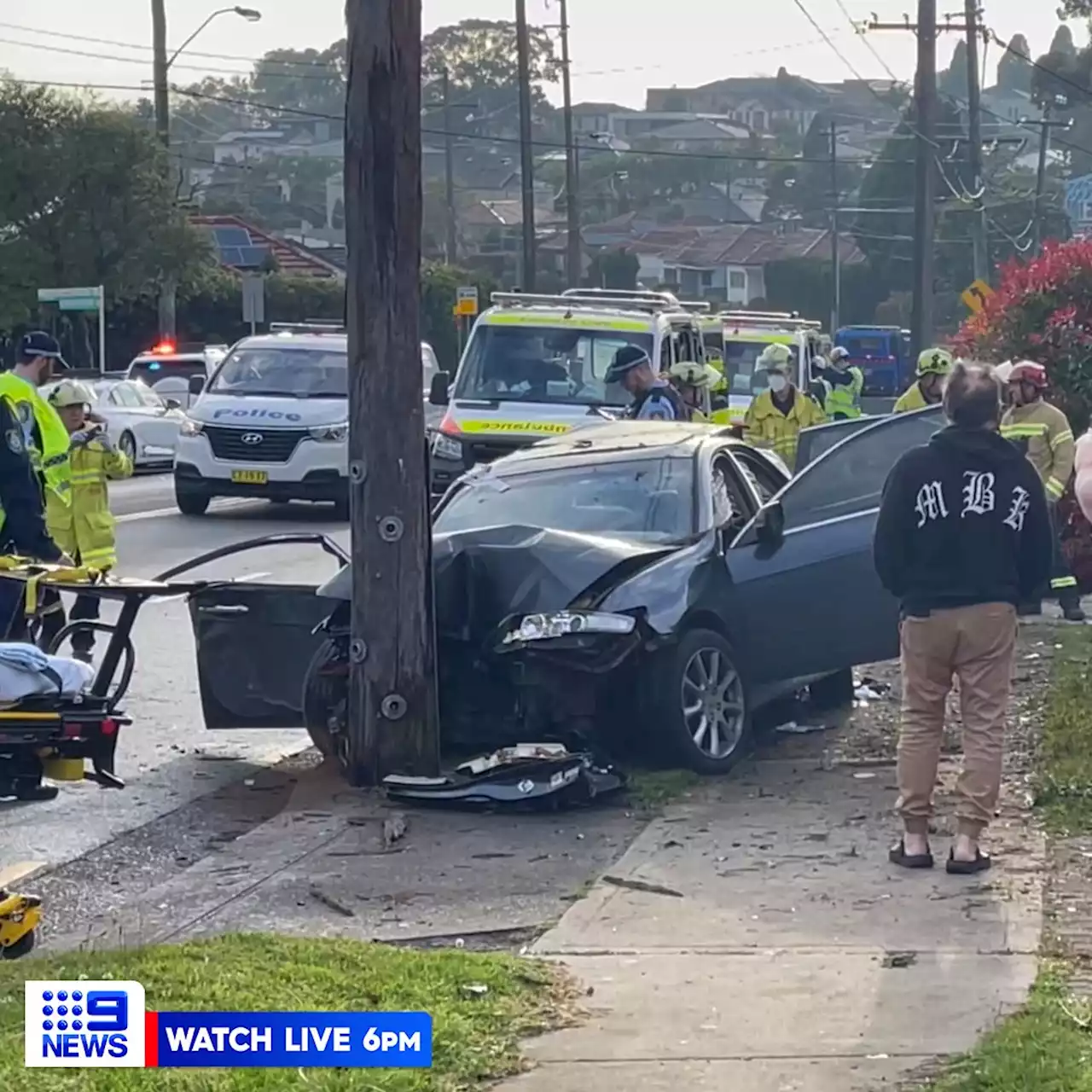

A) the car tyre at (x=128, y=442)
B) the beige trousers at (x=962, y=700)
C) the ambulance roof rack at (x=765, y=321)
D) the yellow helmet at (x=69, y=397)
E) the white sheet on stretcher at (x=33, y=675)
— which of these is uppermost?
the ambulance roof rack at (x=765, y=321)

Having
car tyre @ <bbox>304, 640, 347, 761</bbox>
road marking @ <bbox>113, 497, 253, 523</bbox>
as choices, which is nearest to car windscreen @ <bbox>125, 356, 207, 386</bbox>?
road marking @ <bbox>113, 497, 253, 523</bbox>

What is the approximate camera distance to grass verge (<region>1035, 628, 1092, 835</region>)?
8273mm

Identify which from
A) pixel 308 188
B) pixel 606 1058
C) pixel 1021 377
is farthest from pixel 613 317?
pixel 308 188

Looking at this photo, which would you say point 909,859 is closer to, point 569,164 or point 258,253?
point 569,164

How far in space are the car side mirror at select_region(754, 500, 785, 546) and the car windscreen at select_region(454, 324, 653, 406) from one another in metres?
10.1

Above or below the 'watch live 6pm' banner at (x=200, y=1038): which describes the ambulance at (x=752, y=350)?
above

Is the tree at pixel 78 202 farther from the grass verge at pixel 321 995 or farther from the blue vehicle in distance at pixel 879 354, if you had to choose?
the grass verge at pixel 321 995

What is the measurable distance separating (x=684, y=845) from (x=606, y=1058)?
262 cm

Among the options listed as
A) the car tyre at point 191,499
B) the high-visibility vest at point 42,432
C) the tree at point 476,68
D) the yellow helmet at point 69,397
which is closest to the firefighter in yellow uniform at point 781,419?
the yellow helmet at point 69,397

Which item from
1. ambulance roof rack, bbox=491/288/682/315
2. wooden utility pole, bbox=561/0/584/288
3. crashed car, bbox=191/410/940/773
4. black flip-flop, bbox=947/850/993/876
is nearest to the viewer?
black flip-flop, bbox=947/850/993/876

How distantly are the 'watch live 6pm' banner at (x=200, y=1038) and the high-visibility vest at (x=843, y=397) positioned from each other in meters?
17.6

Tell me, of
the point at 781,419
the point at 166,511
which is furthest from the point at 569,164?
the point at 781,419

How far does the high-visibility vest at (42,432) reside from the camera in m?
10.3

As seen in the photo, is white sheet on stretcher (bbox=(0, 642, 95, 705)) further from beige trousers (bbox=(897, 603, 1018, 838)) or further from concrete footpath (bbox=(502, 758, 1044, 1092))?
beige trousers (bbox=(897, 603, 1018, 838))
